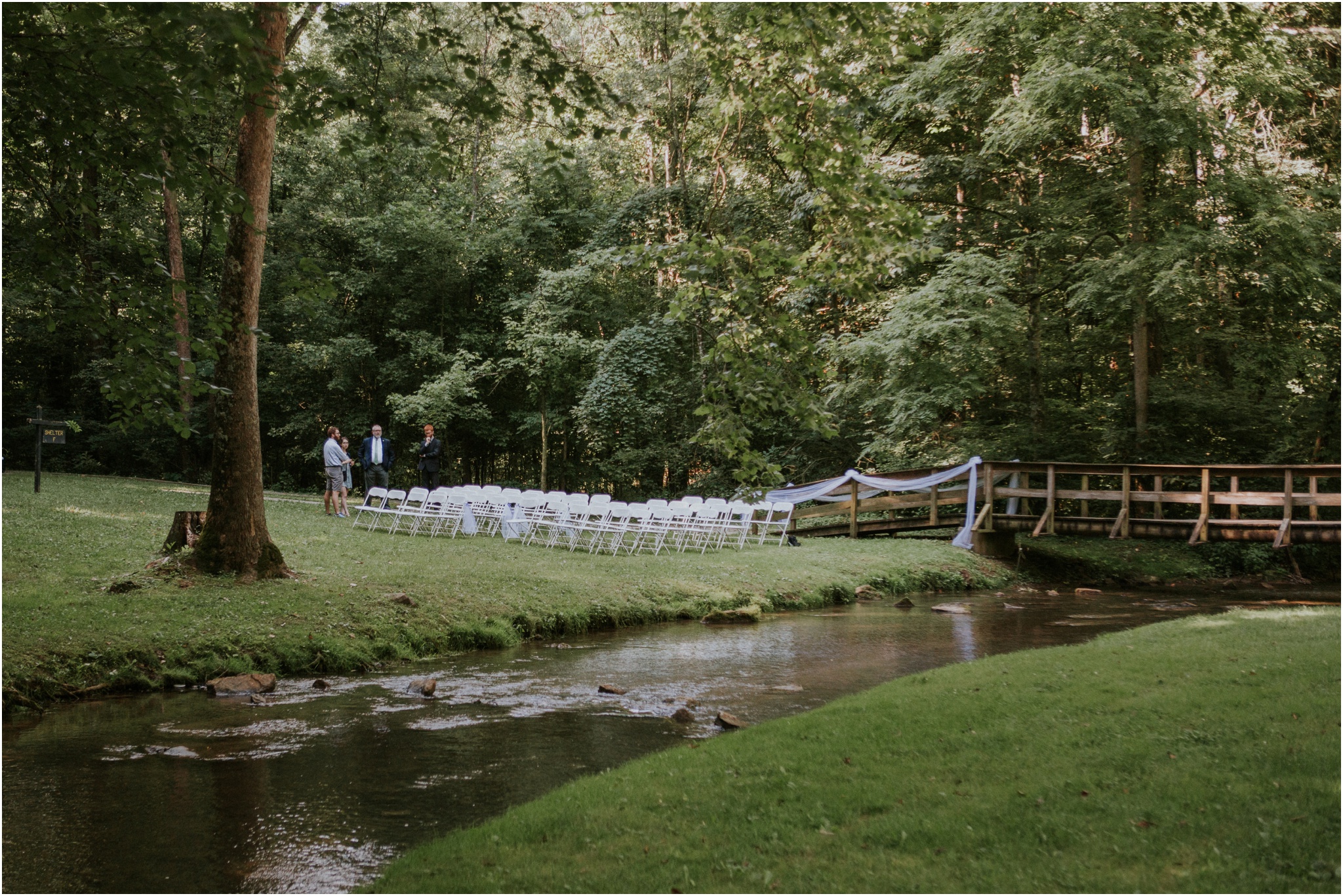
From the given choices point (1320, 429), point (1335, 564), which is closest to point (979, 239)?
point (1320, 429)

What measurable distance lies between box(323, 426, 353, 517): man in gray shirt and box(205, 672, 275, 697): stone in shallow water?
9816 millimetres

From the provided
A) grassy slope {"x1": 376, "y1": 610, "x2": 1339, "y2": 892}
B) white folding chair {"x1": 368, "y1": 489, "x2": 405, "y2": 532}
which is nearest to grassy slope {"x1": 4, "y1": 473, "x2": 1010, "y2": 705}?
white folding chair {"x1": 368, "y1": 489, "x2": 405, "y2": 532}

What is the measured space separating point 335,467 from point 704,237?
45.3ft

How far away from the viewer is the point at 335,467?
1825cm

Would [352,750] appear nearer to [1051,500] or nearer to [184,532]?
[184,532]

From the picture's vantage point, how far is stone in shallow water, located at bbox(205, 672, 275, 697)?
7.85m

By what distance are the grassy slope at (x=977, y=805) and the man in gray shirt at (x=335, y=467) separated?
13.5m

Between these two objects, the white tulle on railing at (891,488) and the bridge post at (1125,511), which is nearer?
the bridge post at (1125,511)

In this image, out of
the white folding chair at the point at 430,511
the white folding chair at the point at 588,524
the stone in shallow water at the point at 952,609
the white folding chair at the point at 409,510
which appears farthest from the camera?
the white folding chair at the point at 430,511

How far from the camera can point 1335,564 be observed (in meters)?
20.3

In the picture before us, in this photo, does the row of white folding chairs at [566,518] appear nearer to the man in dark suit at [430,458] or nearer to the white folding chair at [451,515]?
the white folding chair at [451,515]

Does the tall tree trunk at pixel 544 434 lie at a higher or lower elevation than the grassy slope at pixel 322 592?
higher

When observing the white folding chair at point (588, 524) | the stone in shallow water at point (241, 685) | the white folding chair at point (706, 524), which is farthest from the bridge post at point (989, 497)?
the stone in shallow water at point (241, 685)

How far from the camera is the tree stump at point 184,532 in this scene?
10.9 metres
